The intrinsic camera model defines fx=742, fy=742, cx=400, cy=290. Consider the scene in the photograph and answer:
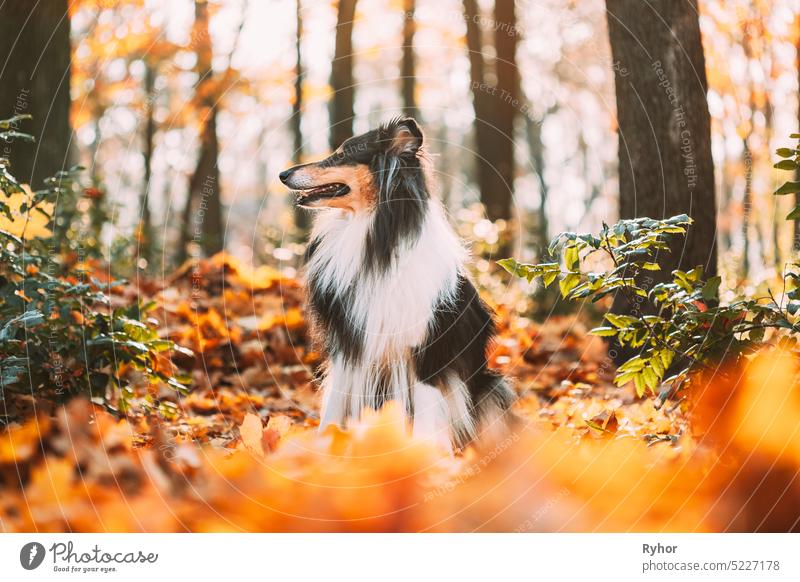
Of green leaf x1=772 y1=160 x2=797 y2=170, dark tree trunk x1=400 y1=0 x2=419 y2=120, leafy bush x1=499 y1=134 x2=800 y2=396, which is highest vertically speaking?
dark tree trunk x1=400 y1=0 x2=419 y2=120

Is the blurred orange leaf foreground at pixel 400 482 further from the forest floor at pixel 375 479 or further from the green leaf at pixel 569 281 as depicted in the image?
the green leaf at pixel 569 281

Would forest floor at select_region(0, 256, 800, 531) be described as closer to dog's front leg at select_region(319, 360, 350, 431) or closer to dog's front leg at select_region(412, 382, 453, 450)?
dog's front leg at select_region(412, 382, 453, 450)

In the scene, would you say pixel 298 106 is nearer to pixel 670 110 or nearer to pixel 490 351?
pixel 670 110

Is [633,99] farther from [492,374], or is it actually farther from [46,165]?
[46,165]

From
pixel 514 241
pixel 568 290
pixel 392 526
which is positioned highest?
pixel 514 241

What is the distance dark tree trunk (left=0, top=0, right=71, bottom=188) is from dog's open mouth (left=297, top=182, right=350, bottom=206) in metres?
1.96

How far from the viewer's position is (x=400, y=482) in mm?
1736

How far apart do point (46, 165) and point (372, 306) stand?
2.91 m

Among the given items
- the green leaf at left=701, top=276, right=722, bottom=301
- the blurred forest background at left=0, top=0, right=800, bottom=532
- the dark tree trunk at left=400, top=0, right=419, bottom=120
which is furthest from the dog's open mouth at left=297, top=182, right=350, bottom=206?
the dark tree trunk at left=400, top=0, right=419, bottom=120

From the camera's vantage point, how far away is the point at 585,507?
2.03m

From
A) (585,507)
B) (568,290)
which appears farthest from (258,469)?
(568,290)

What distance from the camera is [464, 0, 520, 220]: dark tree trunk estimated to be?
1027 cm

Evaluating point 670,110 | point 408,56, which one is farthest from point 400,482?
point 408,56

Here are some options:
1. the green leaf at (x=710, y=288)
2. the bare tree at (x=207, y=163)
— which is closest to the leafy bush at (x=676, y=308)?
the green leaf at (x=710, y=288)
